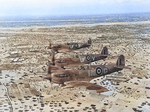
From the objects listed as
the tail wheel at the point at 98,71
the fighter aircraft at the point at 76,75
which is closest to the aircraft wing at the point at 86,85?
the fighter aircraft at the point at 76,75

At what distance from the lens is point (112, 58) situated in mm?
32750

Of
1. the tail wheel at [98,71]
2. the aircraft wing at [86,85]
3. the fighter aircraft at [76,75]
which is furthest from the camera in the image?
the tail wheel at [98,71]

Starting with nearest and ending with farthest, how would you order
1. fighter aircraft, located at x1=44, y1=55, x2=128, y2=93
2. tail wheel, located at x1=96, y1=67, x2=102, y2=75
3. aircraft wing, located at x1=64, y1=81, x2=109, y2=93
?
aircraft wing, located at x1=64, y1=81, x2=109, y2=93
fighter aircraft, located at x1=44, y1=55, x2=128, y2=93
tail wheel, located at x1=96, y1=67, x2=102, y2=75

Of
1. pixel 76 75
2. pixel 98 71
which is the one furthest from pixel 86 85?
pixel 98 71

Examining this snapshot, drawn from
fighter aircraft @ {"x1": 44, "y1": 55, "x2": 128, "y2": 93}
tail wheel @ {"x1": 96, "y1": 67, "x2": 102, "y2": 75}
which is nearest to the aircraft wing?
fighter aircraft @ {"x1": 44, "y1": 55, "x2": 128, "y2": 93}

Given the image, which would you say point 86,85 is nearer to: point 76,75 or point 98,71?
point 76,75

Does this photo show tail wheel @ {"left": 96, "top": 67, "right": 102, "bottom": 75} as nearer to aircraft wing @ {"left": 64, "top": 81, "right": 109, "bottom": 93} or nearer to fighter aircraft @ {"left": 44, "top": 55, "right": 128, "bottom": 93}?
fighter aircraft @ {"left": 44, "top": 55, "right": 128, "bottom": 93}

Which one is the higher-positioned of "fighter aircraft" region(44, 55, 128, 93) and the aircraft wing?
"fighter aircraft" region(44, 55, 128, 93)

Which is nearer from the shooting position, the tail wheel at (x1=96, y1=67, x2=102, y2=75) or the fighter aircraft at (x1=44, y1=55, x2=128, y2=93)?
the fighter aircraft at (x1=44, y1=55, x2=128, y2=93)

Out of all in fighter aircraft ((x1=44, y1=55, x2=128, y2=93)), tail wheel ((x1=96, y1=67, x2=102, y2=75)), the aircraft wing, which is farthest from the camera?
tail wheel ((x1=96, y1=67, x2=102, y2=75))

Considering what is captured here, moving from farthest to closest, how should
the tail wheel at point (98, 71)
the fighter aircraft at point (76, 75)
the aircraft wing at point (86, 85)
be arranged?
the tail wheel at point (98, 71) < the fighter aircraft at point (76, 75) < the aircraft wing at point (86, 85)

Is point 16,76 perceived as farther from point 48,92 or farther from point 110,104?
point 110,104

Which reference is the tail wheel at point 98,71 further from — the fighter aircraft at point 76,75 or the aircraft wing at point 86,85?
the aircraft wing at point 86,85

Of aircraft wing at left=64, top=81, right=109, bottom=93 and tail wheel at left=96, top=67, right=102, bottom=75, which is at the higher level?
tail wheel at left=96, top=67, right=102, bottom=75
